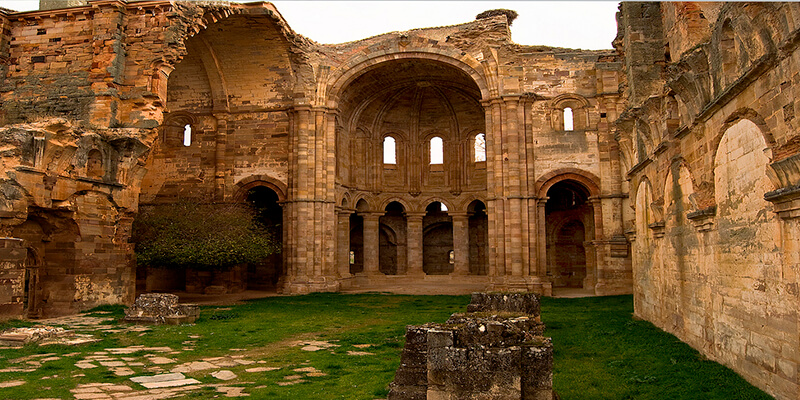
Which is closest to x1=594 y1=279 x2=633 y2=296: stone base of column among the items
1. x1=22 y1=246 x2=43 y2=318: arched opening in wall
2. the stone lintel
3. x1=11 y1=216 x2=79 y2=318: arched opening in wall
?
the stone lintel

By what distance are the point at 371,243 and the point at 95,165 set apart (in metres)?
14.3

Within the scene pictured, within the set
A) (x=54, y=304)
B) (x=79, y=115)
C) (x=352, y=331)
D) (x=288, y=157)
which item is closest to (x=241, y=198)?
(x=288, y=157)

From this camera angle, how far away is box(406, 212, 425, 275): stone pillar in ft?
91.9

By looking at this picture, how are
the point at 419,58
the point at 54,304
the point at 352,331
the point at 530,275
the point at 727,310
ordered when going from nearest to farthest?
the point at 727,310
the point at 352,331
the point at 54,304
the point at 530,275
the point at 419,58

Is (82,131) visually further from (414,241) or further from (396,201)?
(414,241)

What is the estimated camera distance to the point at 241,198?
80.4 feet

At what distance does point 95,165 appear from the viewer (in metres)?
15.4

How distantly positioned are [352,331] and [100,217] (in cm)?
777

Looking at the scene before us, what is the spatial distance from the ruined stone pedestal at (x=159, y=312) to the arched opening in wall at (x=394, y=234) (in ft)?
54.5

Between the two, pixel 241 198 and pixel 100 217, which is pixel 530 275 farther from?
pixel 100 217

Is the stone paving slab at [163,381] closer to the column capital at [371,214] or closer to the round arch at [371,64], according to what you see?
the round arch at [371,64]

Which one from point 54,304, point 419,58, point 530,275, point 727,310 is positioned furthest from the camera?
point 419,58

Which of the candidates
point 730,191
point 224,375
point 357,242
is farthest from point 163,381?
point 357,242

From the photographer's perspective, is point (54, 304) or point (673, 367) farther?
point (54, 304)
